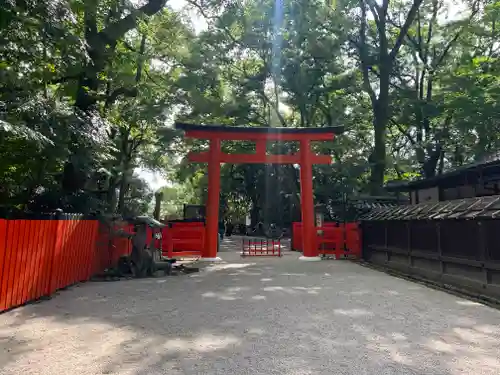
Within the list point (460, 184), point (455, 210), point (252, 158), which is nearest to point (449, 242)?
point (455, 210)

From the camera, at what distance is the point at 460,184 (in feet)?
46.8

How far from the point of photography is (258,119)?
933 inches

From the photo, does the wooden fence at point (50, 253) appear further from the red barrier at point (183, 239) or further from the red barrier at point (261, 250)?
the red barrier at point (261, 250)

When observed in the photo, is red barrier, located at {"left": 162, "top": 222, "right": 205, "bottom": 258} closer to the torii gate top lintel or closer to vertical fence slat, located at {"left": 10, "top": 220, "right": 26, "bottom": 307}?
the torii gate top lintel

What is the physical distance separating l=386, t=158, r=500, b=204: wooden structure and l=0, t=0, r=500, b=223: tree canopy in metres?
2.08

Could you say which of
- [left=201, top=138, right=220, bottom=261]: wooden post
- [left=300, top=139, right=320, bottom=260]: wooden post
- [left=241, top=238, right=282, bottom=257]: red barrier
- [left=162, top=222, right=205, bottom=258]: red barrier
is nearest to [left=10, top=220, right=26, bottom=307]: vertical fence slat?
[left=162, top=222, right=205, bottom=258]: red barrier

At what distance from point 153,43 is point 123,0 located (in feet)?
23.4

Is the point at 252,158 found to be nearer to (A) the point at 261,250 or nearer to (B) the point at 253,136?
(B) the point at 253,136

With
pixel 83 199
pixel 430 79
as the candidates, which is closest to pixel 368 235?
pixel 83 199

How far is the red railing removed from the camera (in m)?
14.8

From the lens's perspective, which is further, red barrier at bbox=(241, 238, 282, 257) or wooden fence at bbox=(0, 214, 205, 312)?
red barrier at bbox=(241, 238, 282, 257)

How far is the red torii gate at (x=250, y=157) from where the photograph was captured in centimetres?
1398

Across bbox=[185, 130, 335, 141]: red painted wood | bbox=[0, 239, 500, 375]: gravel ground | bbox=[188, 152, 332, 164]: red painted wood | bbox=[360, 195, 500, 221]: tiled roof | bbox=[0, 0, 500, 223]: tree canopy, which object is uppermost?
bbox=[0, 0, 500, 223]: tree canopy

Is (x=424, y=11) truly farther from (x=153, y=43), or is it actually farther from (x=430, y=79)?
(x=153, y=43)
